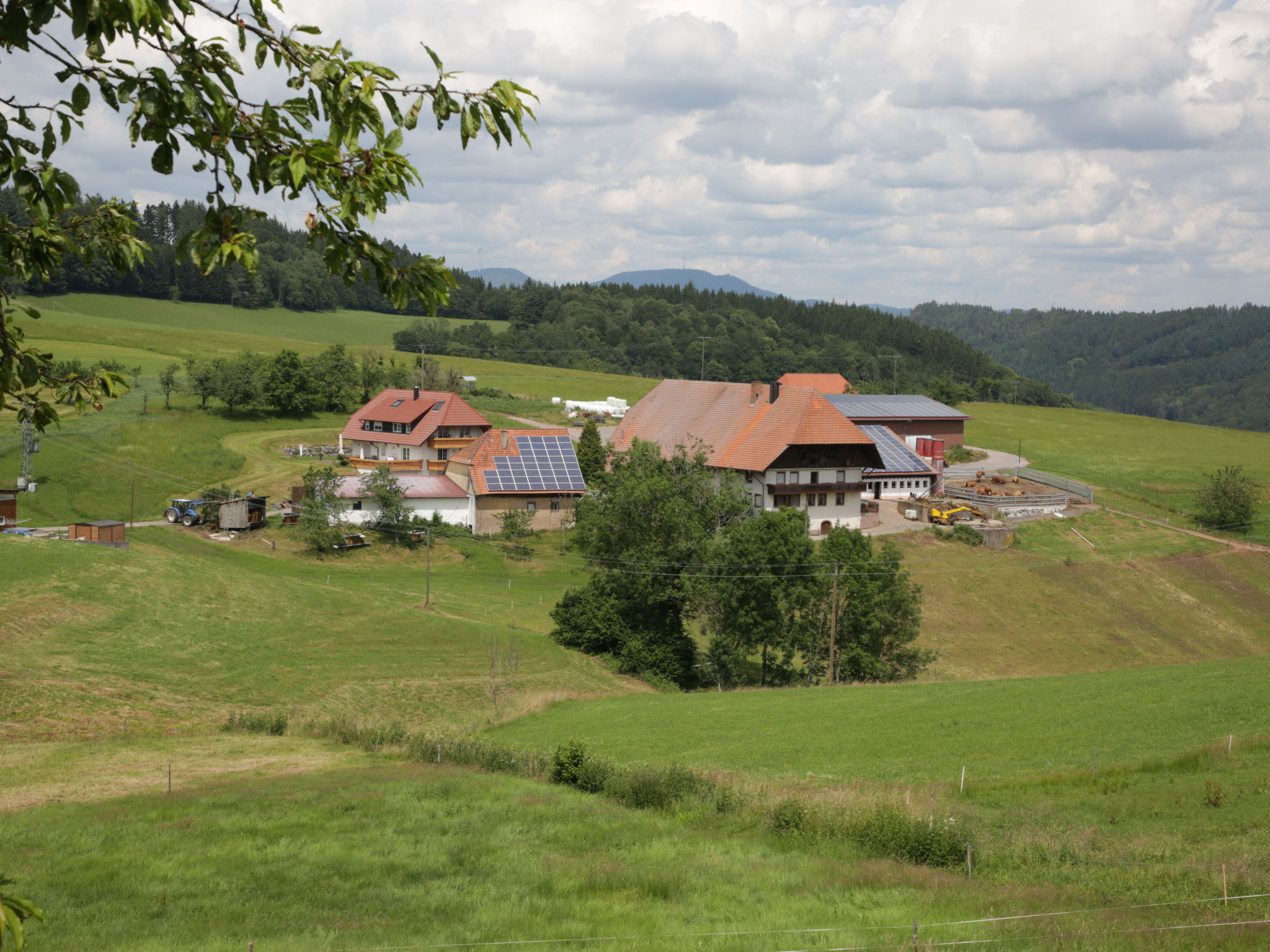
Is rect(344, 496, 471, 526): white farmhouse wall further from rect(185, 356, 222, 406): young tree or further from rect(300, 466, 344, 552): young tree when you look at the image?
rect(185, 356, 222, 406): young tree

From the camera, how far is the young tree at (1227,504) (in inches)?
2847

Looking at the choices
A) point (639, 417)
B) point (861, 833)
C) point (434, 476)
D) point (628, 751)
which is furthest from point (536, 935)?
point (639, 417)

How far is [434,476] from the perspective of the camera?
68.4 m

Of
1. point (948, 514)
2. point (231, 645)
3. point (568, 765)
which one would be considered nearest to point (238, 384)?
point (231, 645)

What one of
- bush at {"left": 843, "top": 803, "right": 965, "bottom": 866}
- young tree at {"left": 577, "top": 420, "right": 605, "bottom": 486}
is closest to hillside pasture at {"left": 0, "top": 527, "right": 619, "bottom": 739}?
bush at {"left": 843, "top": 803, "right": 965, "bottom": 866}

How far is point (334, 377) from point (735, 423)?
43832 millimetres

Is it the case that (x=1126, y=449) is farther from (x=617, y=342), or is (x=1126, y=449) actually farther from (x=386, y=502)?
(x=617, y=342)

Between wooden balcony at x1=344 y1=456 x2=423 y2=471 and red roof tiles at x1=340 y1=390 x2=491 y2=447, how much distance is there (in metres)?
1.73

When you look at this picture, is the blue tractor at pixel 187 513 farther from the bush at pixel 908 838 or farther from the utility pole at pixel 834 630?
the bush at pixel 908 838

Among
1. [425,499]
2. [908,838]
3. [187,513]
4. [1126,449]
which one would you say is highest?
[1126,449]

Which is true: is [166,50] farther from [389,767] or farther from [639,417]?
[639,417]

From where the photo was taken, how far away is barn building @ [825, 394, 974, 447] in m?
94.9

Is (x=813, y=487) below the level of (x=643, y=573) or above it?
above

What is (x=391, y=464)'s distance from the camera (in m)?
78.4
